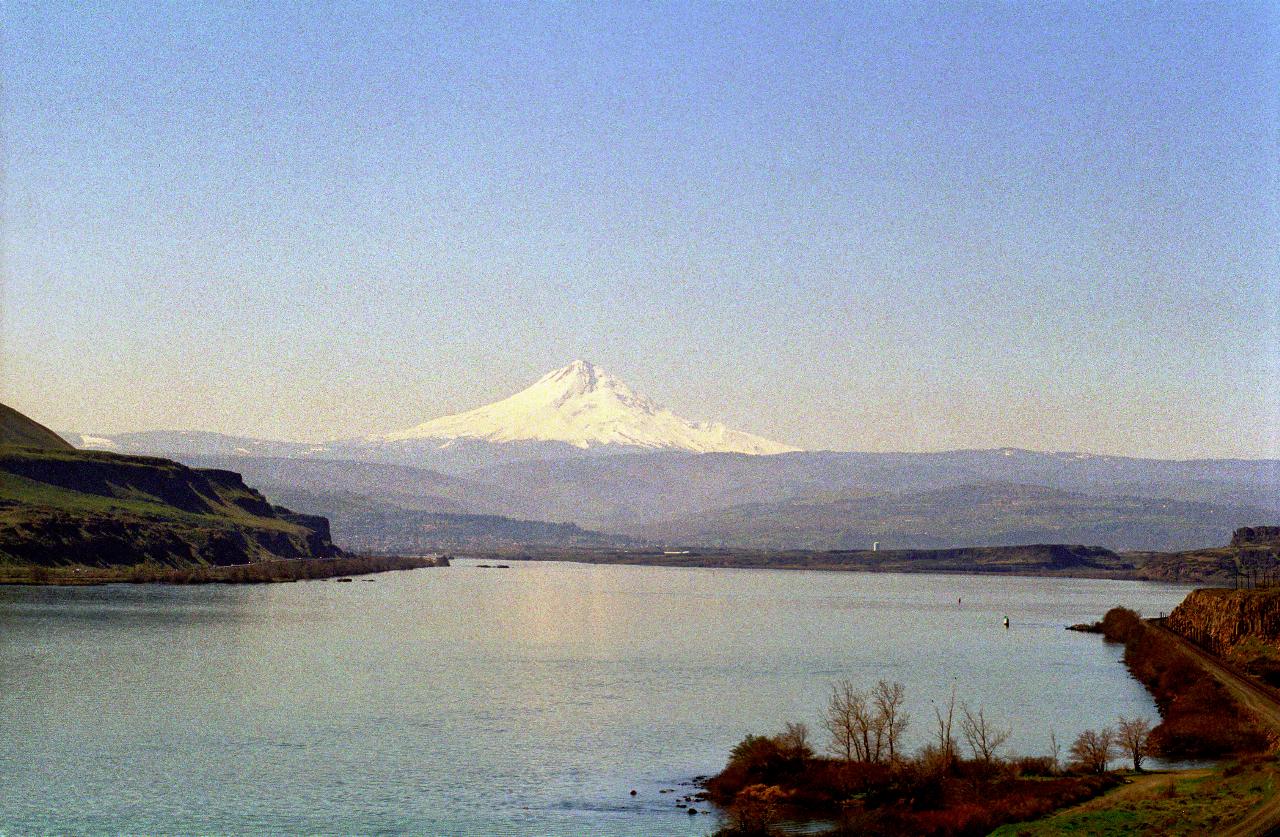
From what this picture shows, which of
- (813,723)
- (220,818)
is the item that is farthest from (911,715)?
(220,818)

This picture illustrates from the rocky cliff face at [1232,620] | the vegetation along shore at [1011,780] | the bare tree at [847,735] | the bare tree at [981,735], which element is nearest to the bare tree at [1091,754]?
the vegetation along shore at [1011,780]

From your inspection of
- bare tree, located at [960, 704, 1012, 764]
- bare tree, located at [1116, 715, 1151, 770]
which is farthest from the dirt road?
bare tree, located at [960, 704, 1012, 764]

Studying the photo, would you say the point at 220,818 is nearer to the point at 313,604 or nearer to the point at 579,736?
the point at 579,736

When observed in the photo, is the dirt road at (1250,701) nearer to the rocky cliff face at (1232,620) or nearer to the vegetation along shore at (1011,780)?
the vegetation along shore at (1011,780)

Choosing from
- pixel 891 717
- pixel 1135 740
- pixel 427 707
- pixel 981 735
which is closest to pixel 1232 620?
pixel 981 735

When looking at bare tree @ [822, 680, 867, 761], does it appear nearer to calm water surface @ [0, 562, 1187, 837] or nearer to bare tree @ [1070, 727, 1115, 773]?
calm water surface @ [0, 562, 1187, 837]
